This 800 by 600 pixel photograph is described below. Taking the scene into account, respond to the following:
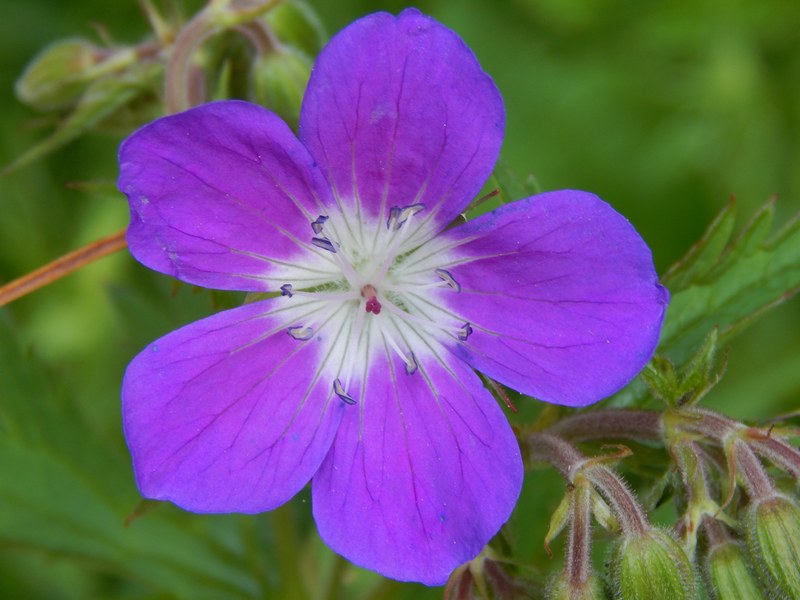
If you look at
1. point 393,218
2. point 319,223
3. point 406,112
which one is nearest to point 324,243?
point 319,223

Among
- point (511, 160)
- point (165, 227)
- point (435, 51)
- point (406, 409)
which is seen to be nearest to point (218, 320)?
point (165, 227)

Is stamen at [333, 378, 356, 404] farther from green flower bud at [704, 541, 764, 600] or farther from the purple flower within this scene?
green flower bud at [704, 541, 764, 600]

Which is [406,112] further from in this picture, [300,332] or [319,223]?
[300,332]

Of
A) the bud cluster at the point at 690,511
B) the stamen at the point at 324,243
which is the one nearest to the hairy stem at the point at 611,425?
the bud cluster at the point at 690,511

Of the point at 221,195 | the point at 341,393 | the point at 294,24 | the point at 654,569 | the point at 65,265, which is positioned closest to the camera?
the point at 654,569

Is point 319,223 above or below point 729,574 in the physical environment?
above

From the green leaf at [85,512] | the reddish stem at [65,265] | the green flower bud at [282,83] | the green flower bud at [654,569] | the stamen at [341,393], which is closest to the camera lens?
the green flower bud at [654,569]

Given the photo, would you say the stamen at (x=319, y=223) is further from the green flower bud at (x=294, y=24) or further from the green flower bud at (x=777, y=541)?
the green flower bud at (x=777, y=541)
